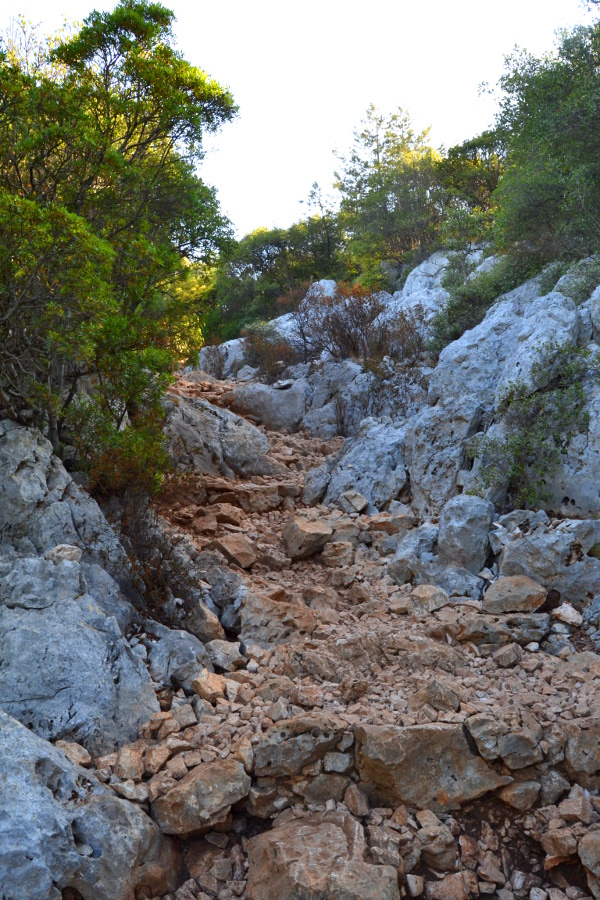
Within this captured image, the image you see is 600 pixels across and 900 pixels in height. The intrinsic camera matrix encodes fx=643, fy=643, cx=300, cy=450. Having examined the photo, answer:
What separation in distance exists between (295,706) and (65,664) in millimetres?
1632

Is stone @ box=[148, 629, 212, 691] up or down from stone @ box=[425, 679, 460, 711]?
up

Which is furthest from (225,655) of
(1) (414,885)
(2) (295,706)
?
(1) (414,885)

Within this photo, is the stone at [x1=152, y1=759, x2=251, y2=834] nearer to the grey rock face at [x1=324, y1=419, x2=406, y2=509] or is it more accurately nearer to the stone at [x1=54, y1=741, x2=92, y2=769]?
the stone at [x1=54, y1=741, x2=92, y2=769]

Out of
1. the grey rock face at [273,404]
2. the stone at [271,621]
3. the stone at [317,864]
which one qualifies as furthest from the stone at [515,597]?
the grey rock face at [273,404]

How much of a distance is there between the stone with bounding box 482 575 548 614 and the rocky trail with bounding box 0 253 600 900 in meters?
0.02

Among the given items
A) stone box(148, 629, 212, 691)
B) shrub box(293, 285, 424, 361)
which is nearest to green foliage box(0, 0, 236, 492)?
stone box(148, 629, 212, 691)

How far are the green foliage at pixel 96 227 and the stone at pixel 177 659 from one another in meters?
1.95

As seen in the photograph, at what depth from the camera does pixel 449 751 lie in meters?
4.19

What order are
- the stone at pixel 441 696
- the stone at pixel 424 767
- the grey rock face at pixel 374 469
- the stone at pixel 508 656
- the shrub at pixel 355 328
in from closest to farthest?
the stone at pixel 424 767, the stone at pixel 441 696, the stone at pixel 508 656, the grey rock face at pixel 374 469, the shrub at pixel 355 328

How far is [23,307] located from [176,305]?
11.8 feet

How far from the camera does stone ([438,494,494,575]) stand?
269 inches

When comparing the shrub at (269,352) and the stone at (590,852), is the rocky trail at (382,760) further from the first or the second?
the shrub at (269,352)

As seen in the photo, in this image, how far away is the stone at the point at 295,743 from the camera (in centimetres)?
412

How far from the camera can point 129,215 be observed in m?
8.02
